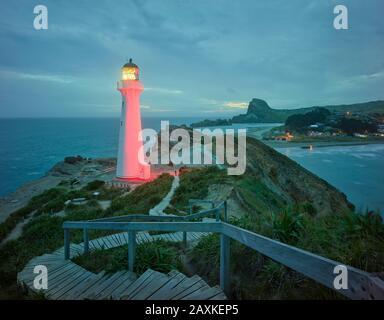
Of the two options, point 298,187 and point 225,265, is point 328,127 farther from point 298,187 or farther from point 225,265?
point 225,265

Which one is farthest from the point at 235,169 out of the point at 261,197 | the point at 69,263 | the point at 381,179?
the point at 381,179

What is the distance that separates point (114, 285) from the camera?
421 cm

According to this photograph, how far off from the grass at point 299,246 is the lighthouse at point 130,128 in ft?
58.1

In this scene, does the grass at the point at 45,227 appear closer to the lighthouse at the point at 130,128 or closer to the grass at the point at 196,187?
the grass at the point at 196,187

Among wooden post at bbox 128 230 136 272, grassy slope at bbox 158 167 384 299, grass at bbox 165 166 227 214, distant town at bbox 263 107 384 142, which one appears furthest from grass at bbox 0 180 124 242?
distant town at bbox 263 107 384 142

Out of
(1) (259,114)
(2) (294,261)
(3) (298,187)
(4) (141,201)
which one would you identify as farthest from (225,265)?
(1) (259,114)

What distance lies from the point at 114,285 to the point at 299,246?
8.80ft

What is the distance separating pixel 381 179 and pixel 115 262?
33.4 metres

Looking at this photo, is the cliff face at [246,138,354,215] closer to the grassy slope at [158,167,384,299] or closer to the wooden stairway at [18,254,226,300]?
the grassy slope at [158,167,384,299]

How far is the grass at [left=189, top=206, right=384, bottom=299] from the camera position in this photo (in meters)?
3.55

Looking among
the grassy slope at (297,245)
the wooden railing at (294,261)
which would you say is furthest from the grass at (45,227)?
the wooden railing at (294,261)
